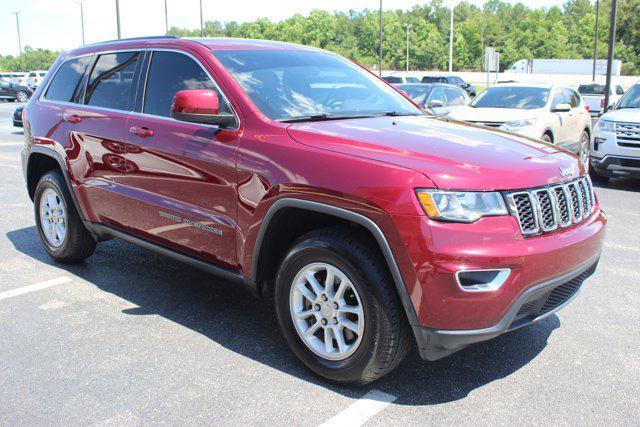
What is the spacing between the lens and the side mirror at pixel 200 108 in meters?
3.55

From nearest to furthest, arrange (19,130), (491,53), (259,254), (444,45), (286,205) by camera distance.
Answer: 1. (286,205)
2. (259,254)
3. (19,130)
4. (491,53)
5. (444,45)

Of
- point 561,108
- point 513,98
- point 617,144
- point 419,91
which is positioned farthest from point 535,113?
point 419,91

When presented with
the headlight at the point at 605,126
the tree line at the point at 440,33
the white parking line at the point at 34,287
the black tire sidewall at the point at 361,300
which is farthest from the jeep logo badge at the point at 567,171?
the tree line at the point at 440,33

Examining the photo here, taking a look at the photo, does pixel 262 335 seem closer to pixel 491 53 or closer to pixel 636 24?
pixel 491 53

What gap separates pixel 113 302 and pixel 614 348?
11.1ft

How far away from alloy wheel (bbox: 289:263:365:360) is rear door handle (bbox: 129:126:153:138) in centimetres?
158

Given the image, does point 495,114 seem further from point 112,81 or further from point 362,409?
point 362,409

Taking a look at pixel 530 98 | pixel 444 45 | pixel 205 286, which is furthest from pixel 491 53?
pixel 444 45

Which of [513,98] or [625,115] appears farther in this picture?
[513,98]

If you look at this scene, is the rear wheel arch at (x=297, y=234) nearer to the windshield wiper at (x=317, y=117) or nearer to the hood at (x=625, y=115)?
the windshield wiper at (x=317, y=117)

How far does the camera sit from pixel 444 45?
368ft

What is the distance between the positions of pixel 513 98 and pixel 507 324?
31.0 feet

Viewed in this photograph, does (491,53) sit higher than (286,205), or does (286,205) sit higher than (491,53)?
(491,53)

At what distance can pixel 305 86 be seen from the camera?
4070mm
